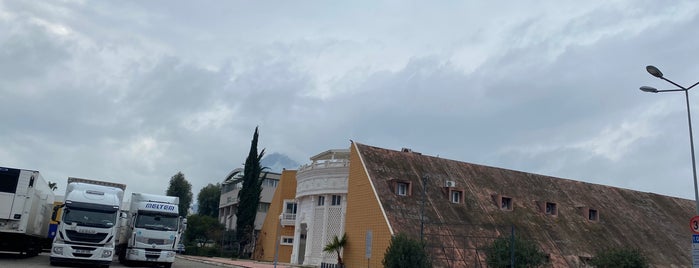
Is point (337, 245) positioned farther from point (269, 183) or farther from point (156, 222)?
point (269, 183)

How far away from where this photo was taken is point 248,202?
66.4 m

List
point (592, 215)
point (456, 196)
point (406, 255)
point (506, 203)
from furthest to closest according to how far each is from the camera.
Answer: point (592, 215) < point (506, 203) < point (456, 196) < point (406, 255)

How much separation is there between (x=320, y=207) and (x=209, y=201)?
2859 inches

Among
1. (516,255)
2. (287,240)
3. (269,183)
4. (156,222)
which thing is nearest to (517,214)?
(516,255)

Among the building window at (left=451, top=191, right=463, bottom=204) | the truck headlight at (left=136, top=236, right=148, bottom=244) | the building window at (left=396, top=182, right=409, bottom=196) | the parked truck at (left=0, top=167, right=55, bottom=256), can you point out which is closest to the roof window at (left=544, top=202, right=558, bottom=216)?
the building window at (left=451, top=191, right=463, bottom=204)

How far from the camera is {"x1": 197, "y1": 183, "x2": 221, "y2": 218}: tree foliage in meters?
111

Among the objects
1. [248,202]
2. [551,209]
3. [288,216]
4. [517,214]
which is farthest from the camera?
[248,202]

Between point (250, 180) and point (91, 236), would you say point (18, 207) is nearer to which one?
point (91, 236)

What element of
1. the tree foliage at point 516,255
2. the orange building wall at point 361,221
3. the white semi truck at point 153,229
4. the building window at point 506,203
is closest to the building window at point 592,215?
the building window at point 506,203

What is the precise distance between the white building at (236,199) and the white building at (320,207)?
32.4m

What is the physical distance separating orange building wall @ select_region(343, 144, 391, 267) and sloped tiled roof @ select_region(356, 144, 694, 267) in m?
0.65

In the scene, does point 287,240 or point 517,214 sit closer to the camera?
point 517,214

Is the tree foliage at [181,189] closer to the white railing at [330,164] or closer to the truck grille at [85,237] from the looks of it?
the white railing at [330,164]

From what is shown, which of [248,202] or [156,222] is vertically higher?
[248,202]
